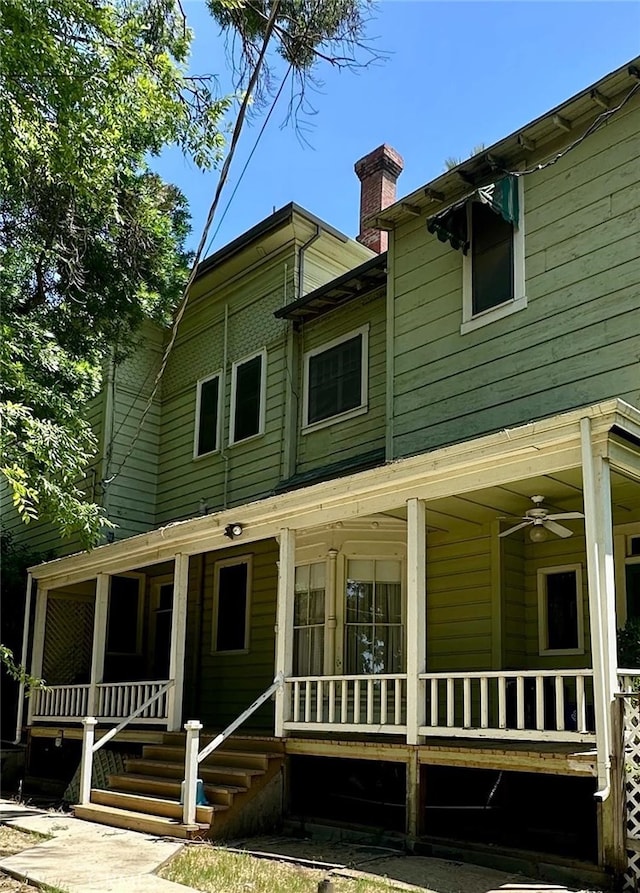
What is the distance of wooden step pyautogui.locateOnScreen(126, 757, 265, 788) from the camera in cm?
870

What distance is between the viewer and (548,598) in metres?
9.63

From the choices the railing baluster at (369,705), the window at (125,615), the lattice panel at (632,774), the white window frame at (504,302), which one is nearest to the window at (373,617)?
the railing baluster at (369,705)

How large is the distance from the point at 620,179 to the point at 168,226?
7802mm

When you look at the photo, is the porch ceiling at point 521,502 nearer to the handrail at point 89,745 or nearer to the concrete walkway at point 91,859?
the handrail at point 89,745

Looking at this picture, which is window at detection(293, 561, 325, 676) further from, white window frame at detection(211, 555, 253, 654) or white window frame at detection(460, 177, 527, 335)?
white window frame at detection(460, 177, 527, 335)

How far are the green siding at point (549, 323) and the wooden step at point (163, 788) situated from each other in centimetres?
443

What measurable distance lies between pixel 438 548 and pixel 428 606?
74cm

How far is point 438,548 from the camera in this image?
10.5m

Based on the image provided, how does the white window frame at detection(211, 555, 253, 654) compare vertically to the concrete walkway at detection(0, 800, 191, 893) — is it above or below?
above

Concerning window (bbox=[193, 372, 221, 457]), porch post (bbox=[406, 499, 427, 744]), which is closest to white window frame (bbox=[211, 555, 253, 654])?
window (bbox=[193, 372, 221, 457])

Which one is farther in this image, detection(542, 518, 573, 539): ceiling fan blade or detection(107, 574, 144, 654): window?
detection(107, 574, 144, 654): window

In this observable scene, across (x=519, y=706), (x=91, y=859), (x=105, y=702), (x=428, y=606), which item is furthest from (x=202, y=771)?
(x=519, y=706)

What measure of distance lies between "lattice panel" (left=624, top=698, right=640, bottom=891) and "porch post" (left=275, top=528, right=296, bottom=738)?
13.4 ft

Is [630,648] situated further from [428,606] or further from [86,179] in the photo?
[86,179]
